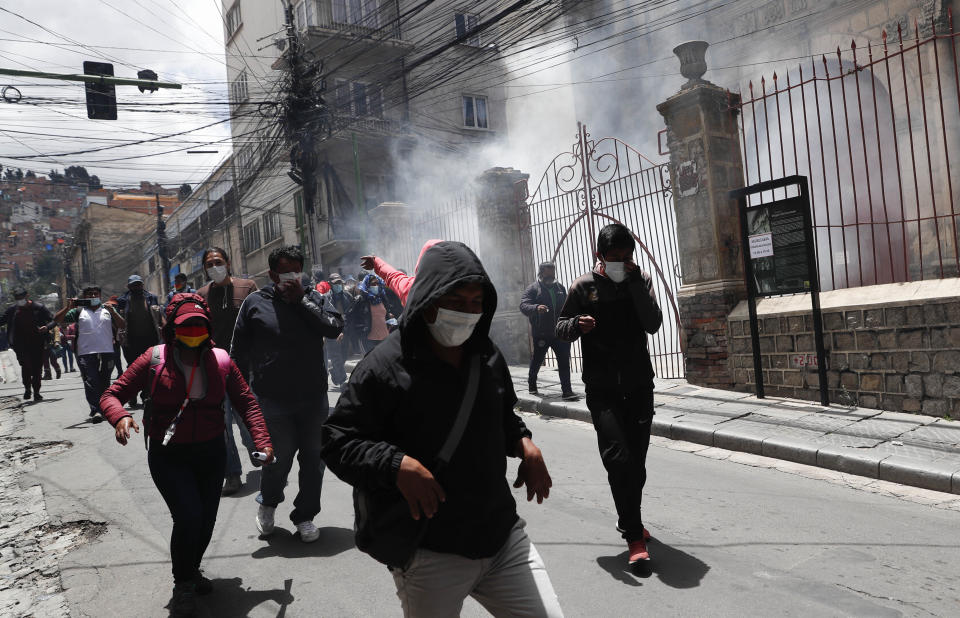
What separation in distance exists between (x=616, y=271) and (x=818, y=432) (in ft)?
11.2

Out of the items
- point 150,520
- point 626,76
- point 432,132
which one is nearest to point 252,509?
point 150,520

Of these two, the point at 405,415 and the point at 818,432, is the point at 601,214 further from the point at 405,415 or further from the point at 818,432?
the point at 405,415

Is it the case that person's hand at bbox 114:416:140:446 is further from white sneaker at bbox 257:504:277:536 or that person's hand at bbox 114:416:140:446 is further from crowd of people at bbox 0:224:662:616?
white sneaker at bbox 257:504:277:536

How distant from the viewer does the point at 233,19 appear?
32.3 m

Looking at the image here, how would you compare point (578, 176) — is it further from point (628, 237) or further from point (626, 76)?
point (626, 76)

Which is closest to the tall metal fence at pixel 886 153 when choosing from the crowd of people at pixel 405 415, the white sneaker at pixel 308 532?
the crowd of people at pixel 405 415

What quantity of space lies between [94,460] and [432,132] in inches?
840

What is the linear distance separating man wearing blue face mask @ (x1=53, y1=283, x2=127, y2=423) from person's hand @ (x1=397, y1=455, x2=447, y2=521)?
8686mm

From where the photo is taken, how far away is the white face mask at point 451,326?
5.98 ft

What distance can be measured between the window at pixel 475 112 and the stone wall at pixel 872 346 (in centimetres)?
2140

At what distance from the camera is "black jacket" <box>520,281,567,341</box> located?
8.61 meters

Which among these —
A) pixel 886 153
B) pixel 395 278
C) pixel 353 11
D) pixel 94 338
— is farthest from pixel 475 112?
pixel 395 278

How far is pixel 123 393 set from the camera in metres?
3.34

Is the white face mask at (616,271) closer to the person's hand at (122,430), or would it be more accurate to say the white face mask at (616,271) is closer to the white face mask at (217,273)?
the person's hand at (122,430)
